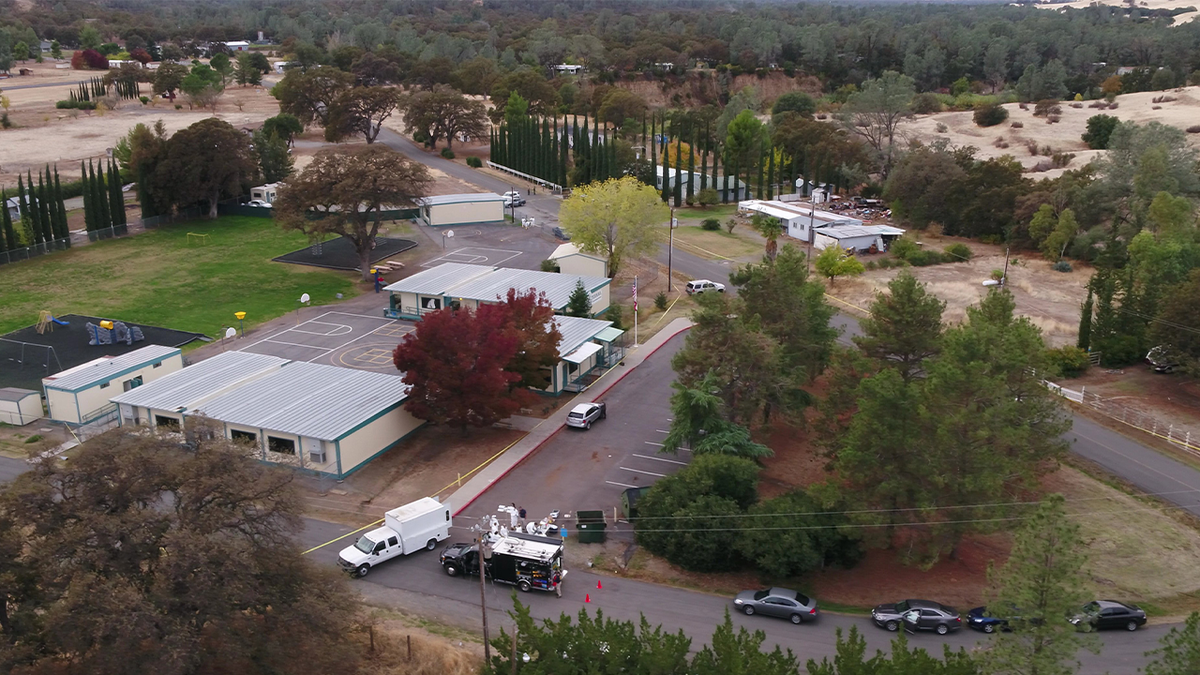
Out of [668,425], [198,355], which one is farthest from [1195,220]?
[198,355]

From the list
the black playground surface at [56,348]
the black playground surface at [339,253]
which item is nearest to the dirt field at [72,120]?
the black playground surface at [339,253]

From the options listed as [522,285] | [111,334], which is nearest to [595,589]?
[522,285]

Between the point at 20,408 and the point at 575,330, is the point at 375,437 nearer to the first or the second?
the point at 575,330

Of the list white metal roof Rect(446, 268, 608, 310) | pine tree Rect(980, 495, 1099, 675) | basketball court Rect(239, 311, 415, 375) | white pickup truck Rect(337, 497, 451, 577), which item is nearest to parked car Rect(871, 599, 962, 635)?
pine tree Rect(980, 495, 1099, 675)

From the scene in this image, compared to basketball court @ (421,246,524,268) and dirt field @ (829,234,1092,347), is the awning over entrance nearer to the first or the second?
basketball court @ (421,246,524,268)

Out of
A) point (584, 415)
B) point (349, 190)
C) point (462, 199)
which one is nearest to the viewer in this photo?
point (584, 415)

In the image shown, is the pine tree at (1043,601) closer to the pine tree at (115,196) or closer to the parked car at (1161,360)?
the parked car at (1161,360)
